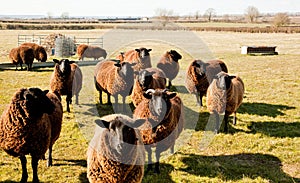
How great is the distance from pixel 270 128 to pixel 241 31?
54947 millimetres

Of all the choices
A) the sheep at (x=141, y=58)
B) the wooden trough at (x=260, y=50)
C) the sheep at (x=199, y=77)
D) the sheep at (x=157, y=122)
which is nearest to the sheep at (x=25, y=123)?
the sheep at (x=157, y=122)

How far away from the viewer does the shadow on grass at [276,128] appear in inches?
328

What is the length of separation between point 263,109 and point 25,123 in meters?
8.29

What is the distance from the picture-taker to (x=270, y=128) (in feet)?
28.9

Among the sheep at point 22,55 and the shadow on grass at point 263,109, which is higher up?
the sheep at point 22,55

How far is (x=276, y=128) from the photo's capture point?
29.0 ft

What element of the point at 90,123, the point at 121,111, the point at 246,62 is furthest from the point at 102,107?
the point at 246,62

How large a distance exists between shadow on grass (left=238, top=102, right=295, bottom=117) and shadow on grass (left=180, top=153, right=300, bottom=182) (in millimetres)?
3438

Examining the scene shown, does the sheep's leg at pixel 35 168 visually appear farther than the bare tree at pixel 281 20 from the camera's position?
No

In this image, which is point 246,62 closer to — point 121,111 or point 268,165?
point 121,111

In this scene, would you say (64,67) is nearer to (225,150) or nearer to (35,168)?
(35,168)

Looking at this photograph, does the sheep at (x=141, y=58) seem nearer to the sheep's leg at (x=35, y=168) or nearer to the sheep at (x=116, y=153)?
the sheep's leg at (x=35, y=168)

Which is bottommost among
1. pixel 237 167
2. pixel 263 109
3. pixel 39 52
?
pixel 237 167

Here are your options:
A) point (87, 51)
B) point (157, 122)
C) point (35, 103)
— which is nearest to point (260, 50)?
point (87, 51)
